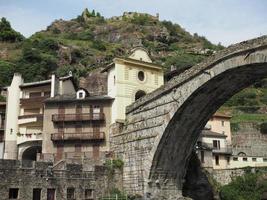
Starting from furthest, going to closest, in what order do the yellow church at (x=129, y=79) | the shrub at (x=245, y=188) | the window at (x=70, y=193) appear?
1. the shrub at (x=245, y=188)
2. the yellow church at (x=129, y=79)
3. the window at (x=70, y=193)

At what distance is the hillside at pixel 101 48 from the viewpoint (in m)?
71.2

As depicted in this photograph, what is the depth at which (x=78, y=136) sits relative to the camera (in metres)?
38.5

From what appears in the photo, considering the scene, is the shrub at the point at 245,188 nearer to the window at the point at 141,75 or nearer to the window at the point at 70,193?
the window at the point at 141,75

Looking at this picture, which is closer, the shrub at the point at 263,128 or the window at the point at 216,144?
the window at the point at 216,144

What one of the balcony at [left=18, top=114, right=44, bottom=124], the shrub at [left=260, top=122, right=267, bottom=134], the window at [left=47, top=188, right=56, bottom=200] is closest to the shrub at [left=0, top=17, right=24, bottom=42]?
the balcony at [left=18, top=114, right=44, bottom=124]

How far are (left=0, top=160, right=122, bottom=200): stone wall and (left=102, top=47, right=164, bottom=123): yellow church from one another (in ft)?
19.2

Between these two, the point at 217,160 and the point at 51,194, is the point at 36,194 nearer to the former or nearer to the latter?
the point at 51,194

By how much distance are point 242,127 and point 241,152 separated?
11.6m

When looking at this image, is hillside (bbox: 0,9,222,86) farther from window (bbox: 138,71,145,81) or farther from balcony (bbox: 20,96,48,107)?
window (bbox: 138,71,145,81)

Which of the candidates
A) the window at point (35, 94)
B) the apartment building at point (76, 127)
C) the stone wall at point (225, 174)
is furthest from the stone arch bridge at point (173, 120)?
the window at point (35, 94)

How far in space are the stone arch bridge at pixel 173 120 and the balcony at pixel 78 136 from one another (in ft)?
9.32

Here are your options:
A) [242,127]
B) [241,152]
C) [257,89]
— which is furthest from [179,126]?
[257,89]

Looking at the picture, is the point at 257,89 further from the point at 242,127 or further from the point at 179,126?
the point at 179,126

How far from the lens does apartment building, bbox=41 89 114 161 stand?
123 ft
